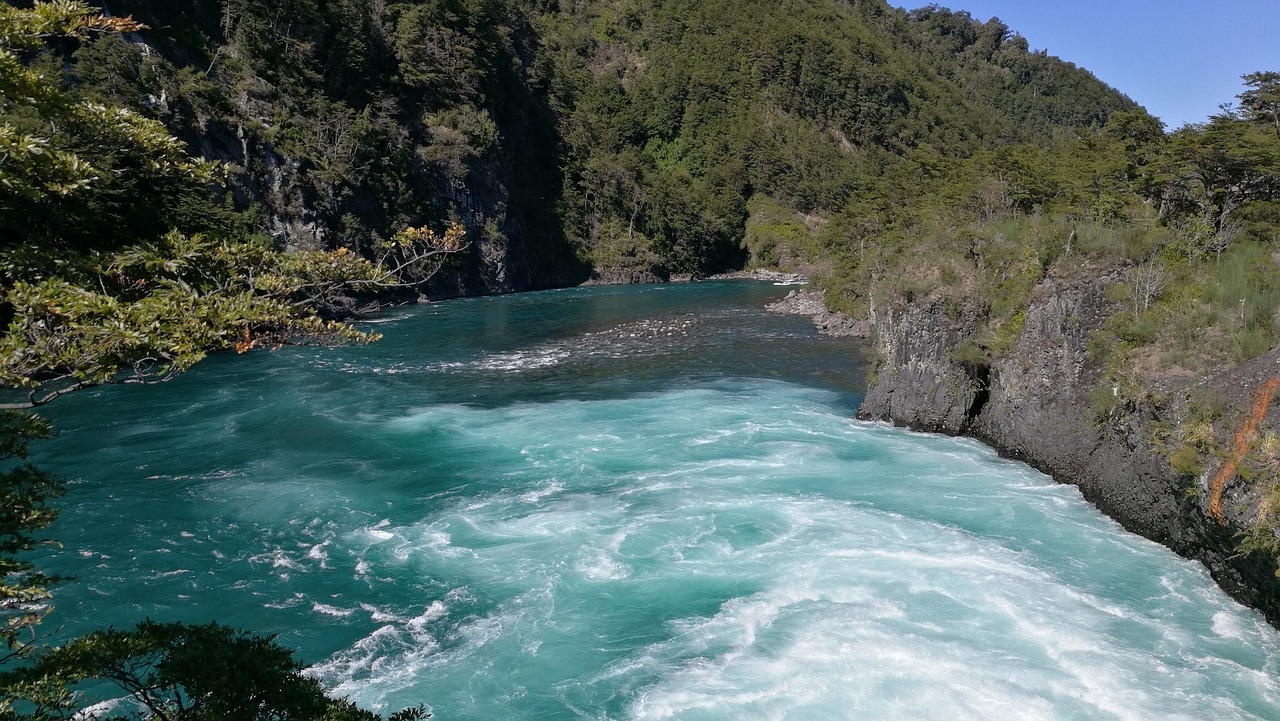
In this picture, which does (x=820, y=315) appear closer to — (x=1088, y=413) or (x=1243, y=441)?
(x=1088, y=413)

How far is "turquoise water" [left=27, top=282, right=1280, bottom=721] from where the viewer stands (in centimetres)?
1115

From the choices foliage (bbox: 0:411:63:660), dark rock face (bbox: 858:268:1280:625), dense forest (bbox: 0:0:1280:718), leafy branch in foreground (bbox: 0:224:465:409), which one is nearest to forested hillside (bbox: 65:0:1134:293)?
dense forest (bbox: 0:0:1280:718)

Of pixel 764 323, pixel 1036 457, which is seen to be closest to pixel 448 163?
pixel 764 323

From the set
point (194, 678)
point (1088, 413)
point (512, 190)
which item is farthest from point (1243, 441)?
point (512, 190)

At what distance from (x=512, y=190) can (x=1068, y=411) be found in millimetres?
77436

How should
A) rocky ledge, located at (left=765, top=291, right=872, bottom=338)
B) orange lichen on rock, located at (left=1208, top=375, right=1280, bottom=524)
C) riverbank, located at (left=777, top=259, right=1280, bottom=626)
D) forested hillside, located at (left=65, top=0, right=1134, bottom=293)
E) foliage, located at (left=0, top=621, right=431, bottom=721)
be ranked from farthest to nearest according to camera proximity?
forested hillside, located at (left=65, top=0, right=1134, bottom=293) → rocky ledge, located at (left=765, top=291, right=872, bottom=338) → riverbank, located at (left=777, top=259, right=1280, bottom=626) → orange lichen on rock, located at (left=1208, top=375, right=1280, bottom=524) → foliage, located at (left=0, top=621, right=431, bottom=721)

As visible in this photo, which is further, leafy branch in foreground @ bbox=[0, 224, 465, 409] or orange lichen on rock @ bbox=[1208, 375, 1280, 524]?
orange lichen on rock @ bbox=[1208, 375, 1280, 524]

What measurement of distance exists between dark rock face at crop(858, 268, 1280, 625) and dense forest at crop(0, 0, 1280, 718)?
625 mm

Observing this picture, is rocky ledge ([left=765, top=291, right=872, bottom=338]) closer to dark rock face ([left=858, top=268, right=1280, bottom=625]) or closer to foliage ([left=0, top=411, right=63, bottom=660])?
dark rock face ([left=858, top=268, right=1280, bottom=625])

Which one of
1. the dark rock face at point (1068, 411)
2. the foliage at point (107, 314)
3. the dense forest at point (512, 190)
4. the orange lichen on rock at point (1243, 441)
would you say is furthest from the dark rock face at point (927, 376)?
the foliage at point (107, 314)

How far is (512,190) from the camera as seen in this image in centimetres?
8806

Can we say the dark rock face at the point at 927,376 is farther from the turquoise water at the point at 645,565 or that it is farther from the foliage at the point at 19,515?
the foliage at the point at 19,515

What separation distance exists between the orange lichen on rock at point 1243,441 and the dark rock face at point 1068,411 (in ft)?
0.74

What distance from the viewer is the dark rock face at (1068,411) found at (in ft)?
43.8
